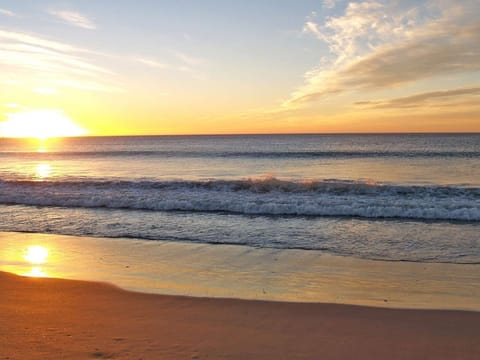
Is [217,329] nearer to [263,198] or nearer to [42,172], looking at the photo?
[263,198]

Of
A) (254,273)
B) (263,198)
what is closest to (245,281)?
(254,273)

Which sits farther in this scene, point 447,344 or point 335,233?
point 335,233

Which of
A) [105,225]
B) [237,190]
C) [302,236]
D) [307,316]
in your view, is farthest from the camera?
[237,190]

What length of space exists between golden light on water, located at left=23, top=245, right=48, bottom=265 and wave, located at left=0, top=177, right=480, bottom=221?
5608 mm

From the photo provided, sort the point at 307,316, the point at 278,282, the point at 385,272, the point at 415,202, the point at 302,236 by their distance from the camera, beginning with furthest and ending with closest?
1. the point at 415,202
2. the point at 302,236
3. the point at 385,272
4. the point at 278,282
5. the point at 307,316

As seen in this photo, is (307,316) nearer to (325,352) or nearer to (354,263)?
(325,352)

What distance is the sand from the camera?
13.1ft

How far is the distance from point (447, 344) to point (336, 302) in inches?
57.8

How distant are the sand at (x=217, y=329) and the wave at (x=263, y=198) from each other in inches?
309

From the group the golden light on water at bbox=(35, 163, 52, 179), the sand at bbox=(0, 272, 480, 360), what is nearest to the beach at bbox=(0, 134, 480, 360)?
the sand at bbox=(0, 272, 480, 360)

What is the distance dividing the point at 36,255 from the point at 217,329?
17.4 ft

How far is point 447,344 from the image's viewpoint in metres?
4.21

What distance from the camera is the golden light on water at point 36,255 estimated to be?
769cm

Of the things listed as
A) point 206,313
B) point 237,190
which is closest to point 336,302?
point 206,313
